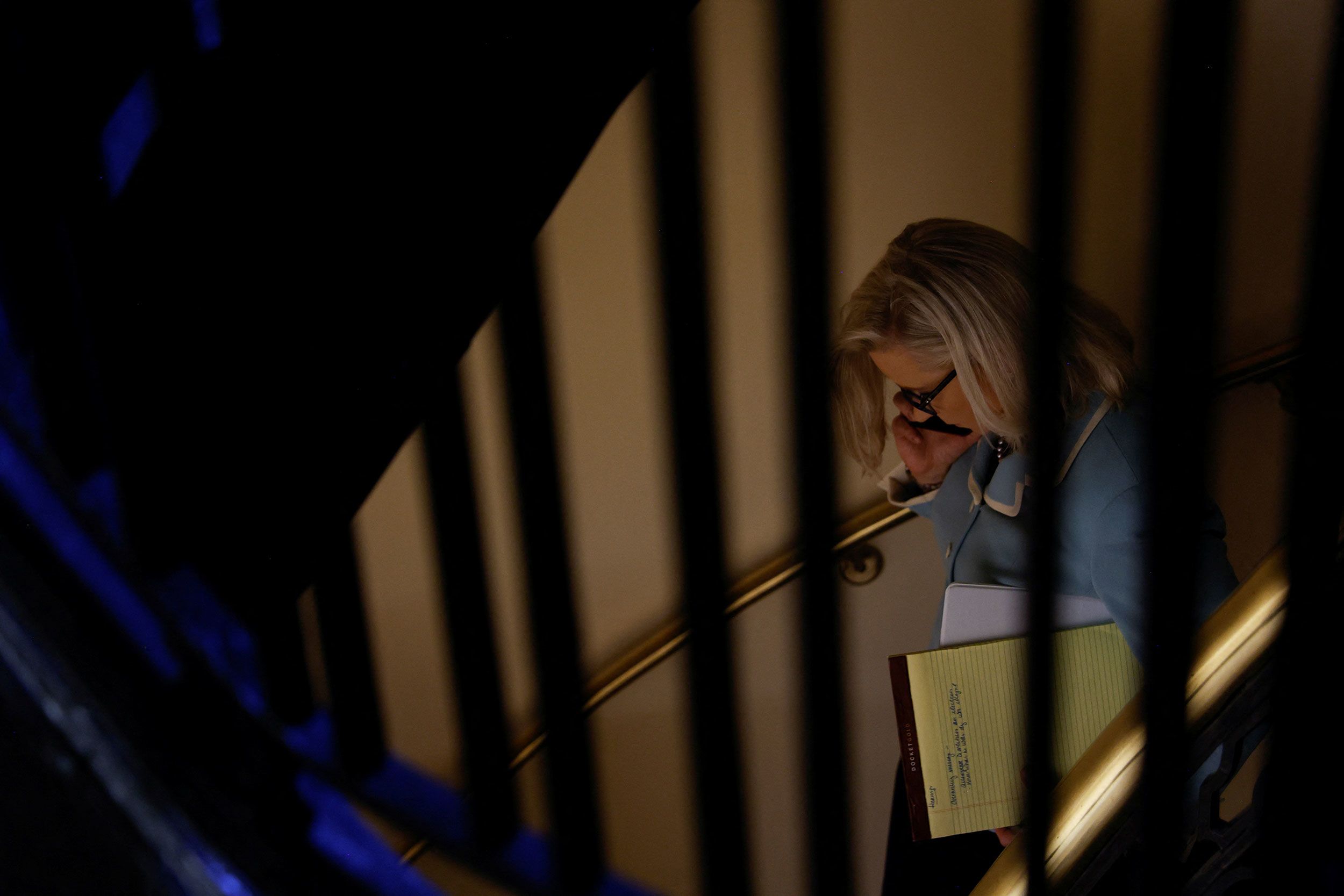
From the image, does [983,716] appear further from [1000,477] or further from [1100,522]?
[1000,477]

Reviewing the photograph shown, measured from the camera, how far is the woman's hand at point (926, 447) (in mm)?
1508

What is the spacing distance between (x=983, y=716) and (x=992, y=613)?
0.12 m

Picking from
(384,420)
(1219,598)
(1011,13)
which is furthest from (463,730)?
(1011,13)

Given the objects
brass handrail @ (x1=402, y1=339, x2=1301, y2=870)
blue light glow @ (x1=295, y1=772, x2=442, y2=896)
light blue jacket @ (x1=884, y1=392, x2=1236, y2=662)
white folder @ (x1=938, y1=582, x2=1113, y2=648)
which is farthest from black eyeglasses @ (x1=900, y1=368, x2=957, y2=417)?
blue light glow @ (x1=295, y1=772, x2=442, y2=896)

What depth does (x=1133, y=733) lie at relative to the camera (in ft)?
2.07

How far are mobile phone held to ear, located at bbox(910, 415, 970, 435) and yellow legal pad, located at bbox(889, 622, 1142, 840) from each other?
476mm

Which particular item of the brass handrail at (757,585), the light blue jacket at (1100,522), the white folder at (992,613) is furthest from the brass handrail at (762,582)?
the white folder at (992,613)

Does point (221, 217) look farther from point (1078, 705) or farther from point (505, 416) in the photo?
point (1078, 705)

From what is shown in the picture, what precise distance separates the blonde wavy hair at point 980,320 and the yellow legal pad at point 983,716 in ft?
0.93

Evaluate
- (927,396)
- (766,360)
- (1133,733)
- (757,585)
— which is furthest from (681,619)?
(1133,733)

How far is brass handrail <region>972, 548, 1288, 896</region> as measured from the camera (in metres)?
0.61

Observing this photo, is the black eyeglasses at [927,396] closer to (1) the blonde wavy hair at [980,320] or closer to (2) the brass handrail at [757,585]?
(1) the blonde wavy hair at [980,320]

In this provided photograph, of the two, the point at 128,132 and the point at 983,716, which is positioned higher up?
the point at 128,132

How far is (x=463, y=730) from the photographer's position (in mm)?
899
